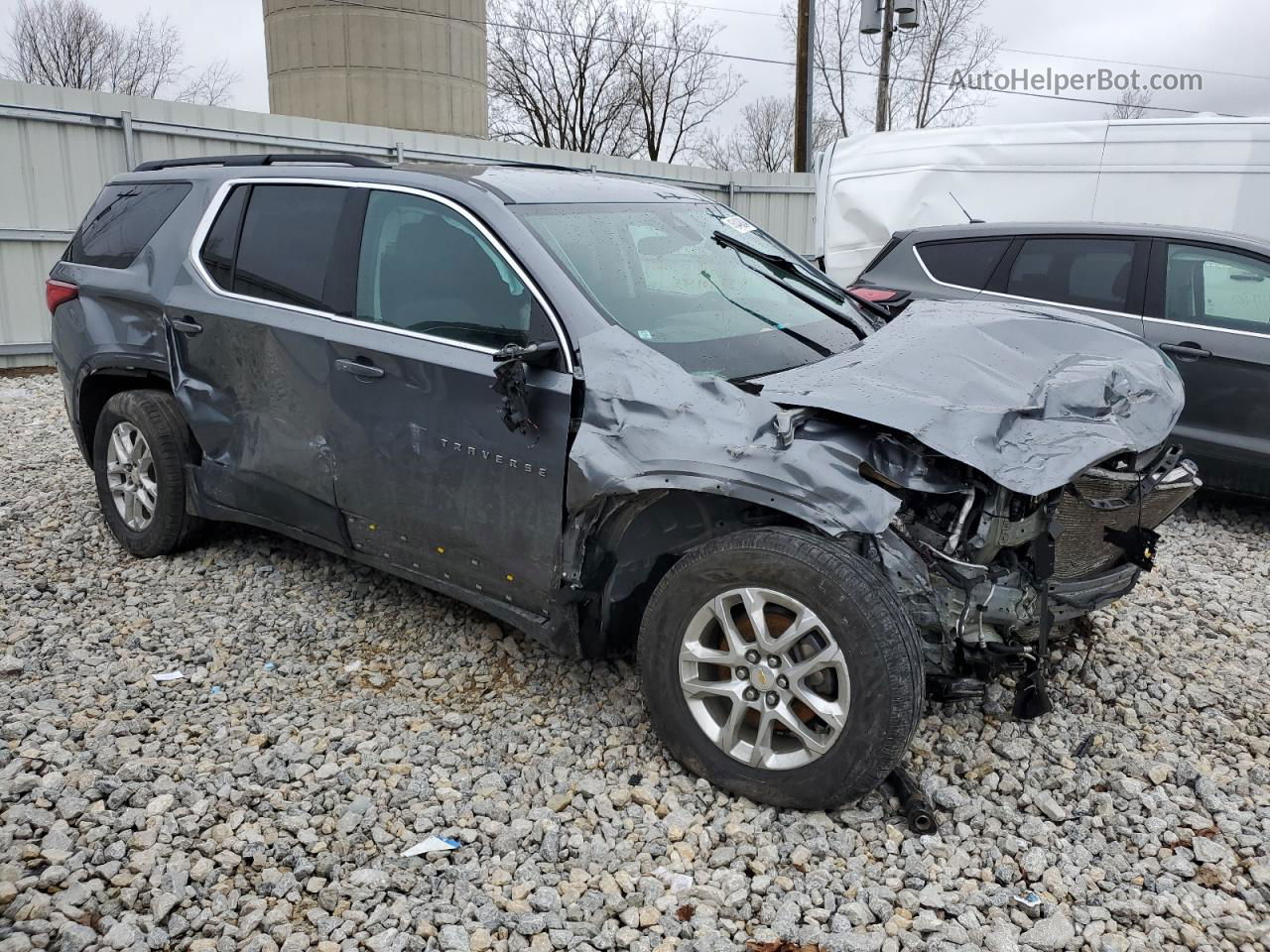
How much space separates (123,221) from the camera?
16.2 ft

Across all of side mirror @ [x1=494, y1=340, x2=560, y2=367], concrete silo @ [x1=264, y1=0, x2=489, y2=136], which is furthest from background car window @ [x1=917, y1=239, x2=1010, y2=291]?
concrete silo @ [x1=264, y1=0, x2=489, y2=136]

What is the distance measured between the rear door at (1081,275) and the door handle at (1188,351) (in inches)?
8.7

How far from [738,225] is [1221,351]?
306 cm

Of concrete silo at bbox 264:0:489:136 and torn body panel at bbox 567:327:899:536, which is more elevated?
concrete silo at bbox 264:0:489:136

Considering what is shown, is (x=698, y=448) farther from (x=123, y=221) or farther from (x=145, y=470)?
(x=123, y=221)

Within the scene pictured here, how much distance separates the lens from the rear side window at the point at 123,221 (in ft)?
15.6

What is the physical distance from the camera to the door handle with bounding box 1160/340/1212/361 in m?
5.73

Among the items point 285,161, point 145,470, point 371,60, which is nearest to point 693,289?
Result: point 285,161

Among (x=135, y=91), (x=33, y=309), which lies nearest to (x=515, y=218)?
A: (x=33, y=309)

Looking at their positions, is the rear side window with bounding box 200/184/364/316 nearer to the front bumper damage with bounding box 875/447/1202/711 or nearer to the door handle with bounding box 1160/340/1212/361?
the front bumper damage with bounding box 875/447/1202/711

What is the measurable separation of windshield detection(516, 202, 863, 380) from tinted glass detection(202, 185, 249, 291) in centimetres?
152

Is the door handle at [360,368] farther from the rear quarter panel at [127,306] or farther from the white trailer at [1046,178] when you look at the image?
the white trailer at [1046,178]

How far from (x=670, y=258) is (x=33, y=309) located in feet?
29.8

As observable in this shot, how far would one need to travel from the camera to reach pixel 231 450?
14.4 feet
